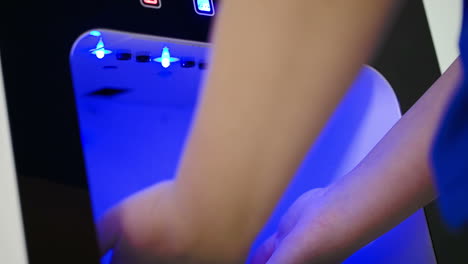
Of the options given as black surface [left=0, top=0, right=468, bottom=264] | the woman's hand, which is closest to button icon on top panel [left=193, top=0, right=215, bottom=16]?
black surface [left=0, top=0, right=468, bottom=264]

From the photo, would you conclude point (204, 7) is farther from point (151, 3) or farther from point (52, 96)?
point (52, 96)

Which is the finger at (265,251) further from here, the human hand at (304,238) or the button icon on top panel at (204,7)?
the button icon on top panel at (204,7)

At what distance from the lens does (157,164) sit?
22.7 inches

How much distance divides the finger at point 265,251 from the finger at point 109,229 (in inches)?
5.0

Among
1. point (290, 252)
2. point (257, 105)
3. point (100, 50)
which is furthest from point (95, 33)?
point (290, 252)

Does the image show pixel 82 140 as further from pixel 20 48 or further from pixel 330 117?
pixel 330 117

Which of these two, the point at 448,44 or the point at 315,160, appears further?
the point at 448,44

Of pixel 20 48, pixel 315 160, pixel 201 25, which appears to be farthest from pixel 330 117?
pixel 20 48

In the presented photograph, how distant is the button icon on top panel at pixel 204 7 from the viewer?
627 mm

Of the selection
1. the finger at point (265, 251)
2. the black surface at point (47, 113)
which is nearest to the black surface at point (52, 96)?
the black surface at point (47, 113)

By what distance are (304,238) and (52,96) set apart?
0.25 metres

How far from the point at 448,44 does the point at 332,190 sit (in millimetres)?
250

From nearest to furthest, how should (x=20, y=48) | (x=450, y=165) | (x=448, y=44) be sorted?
(x=450, y=165) → (x=20, y=48) → (x=448, y=44)

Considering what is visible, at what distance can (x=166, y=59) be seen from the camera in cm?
61
